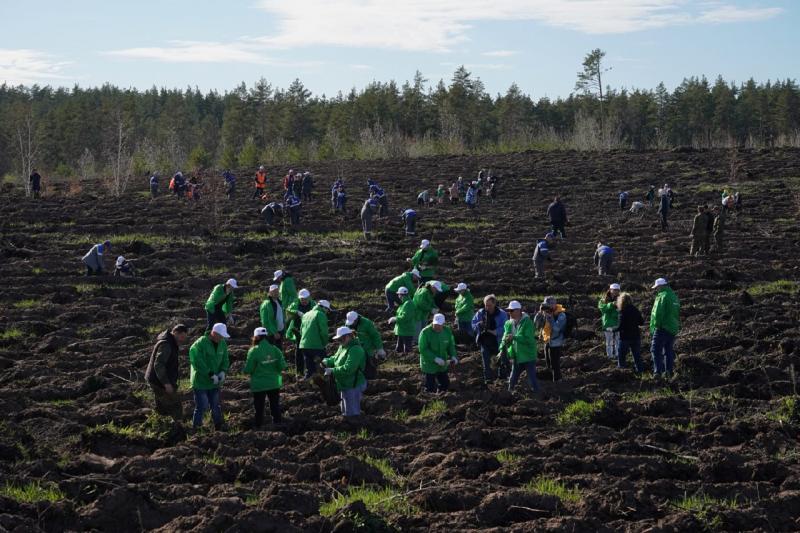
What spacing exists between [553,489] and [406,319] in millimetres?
8271

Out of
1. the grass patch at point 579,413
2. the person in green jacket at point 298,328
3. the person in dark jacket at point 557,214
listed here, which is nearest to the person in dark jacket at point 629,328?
the grass patch at point 579,413

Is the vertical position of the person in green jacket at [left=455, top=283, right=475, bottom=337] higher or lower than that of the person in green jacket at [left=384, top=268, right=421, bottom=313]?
lower

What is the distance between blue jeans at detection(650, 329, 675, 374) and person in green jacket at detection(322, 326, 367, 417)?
5220 millimetres

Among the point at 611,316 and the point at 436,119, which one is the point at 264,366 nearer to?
the point at 611,316

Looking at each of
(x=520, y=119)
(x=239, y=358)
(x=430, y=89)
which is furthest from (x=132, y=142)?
(x=239, y=358)

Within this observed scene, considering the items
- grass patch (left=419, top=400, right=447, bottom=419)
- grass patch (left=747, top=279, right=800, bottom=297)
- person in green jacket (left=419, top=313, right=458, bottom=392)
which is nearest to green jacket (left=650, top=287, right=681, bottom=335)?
person in green jacket (left=419, top=313, right=458, bottom=392)

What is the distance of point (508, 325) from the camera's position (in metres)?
15.5

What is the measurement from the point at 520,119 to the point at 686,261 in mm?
73386

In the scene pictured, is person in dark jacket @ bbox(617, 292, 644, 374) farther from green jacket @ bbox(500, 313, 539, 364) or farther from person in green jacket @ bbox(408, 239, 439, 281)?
person in green jacket @ bbox(408, 239, 439, 281)

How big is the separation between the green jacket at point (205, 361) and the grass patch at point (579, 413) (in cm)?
469

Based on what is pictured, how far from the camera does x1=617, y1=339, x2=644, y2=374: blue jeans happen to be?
55.3 ft

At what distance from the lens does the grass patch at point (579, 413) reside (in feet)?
45.8

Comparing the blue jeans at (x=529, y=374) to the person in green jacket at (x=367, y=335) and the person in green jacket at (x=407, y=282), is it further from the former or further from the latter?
the person in green jacket at (x=407, y=282)

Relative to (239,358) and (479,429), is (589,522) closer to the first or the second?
(479,429)
